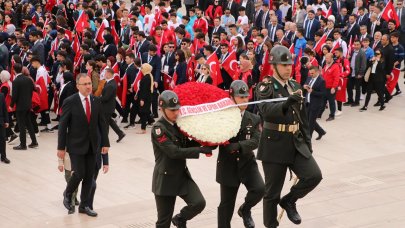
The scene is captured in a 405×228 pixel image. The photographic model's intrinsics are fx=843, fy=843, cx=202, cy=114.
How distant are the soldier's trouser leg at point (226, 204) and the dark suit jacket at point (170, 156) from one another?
24.9 inches

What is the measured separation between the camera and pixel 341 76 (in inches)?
717

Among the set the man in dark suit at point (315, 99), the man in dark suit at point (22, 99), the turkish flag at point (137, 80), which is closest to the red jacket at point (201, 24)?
the turkish flag at point (137, 80)

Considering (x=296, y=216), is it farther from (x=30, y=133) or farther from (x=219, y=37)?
(x=219, y=37)

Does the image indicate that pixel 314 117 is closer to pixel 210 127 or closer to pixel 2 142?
pixel 2 142

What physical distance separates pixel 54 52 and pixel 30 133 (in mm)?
3817

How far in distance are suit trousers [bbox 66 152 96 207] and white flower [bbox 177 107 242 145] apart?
265cm

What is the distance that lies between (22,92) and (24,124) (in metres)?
0.62

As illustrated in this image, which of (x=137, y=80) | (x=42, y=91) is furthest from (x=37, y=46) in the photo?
(x=137, y=80)

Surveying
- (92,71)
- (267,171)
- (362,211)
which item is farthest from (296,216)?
(92,71)

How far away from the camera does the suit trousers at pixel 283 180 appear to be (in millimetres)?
9406

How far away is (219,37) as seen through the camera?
20438 mm

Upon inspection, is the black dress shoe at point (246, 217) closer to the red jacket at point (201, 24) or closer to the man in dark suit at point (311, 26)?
the man in dark suit at point (311, 26)

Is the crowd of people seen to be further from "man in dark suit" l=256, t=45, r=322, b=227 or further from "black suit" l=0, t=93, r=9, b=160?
"man in dark suit" l=256, t=45, r=322, b=227

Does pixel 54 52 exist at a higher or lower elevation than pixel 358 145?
higher
